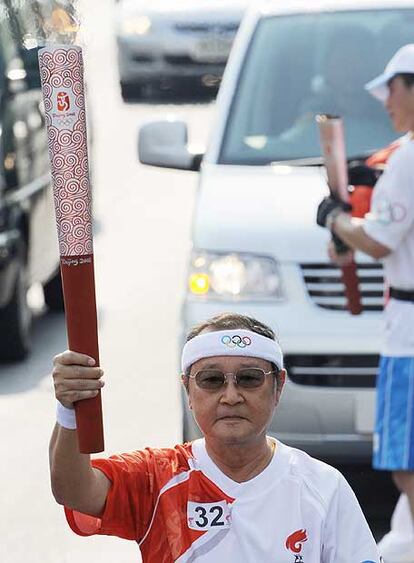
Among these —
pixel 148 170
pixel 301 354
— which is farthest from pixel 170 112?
pixel 301 354

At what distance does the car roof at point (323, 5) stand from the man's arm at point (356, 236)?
2139 mm

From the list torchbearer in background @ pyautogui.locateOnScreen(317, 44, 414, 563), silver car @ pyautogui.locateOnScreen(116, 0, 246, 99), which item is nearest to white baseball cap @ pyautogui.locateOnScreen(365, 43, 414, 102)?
torchbearer in background @ pyautogui.locateOnScreen(317, 44, 414, 563)

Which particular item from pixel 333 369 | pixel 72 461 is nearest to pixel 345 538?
pixel 72 461

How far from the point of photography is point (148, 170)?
59.5ft

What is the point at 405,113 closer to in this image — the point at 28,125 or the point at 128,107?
the point at 28,125

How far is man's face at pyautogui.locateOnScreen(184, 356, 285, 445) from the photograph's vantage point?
11.9ft

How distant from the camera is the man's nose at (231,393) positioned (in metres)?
3.61

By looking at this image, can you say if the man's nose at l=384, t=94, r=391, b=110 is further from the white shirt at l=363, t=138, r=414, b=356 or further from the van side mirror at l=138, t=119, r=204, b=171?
the van side mirror at l=138, t=119, r=204, b=171

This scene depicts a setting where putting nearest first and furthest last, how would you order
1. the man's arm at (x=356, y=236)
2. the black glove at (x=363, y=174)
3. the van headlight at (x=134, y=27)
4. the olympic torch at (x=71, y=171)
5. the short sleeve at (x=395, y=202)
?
the olympic torch at (x=71, y=171) < the short sleeve at (x=395, y=202) < the man's arm at (x=356, y=236) < the black glove at (x=363, y=174) < the van headlight at (x=134, y=27)

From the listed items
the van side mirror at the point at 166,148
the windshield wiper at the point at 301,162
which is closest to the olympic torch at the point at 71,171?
the windshield wiper at the point at 301,162

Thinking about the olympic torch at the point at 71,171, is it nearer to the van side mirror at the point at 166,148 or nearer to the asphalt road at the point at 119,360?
the asphalt road at the point at 119,360

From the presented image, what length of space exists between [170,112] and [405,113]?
14.8m

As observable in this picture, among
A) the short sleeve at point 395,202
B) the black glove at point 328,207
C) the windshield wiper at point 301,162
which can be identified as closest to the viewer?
the short sleeve at point 395,202

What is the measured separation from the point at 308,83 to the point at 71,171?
5.03 meters
